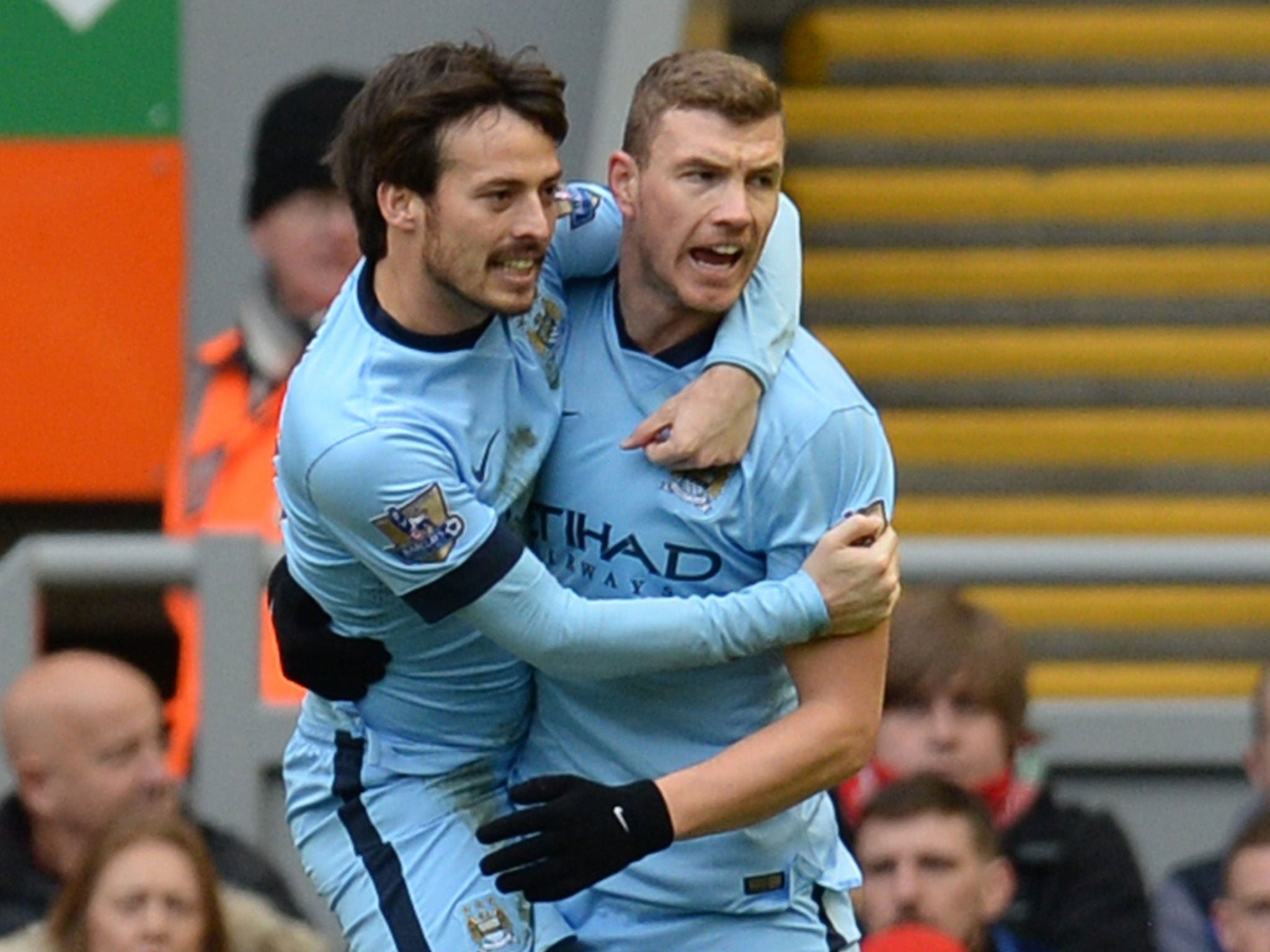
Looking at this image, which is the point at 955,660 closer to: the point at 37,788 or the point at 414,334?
the point at 37,788

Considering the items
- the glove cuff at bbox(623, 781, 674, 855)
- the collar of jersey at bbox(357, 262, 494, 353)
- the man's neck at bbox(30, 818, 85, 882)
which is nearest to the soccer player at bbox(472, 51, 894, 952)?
the glove cuff at bbox(623, 781, 674, 855)

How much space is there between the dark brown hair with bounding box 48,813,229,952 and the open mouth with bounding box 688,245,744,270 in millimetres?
1764

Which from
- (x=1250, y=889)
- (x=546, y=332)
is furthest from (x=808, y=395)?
(x=1250, y=889)

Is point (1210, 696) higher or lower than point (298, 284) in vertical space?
lower

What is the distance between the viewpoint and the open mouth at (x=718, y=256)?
3.98 metres

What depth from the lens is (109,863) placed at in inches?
208

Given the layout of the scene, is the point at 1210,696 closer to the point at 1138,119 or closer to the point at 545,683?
the point at 1138,119

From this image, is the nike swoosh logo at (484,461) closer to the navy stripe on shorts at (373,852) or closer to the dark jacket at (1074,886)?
the navy stripe on shorts at (373,852)

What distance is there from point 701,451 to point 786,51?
4.19m

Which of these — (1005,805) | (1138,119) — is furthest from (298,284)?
(1138,119)

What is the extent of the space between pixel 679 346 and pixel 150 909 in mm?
1671

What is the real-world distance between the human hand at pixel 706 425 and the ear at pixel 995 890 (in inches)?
65.2

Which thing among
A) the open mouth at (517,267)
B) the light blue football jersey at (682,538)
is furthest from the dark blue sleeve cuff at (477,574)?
the open mouth at (517,267)

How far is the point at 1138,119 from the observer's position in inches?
308
